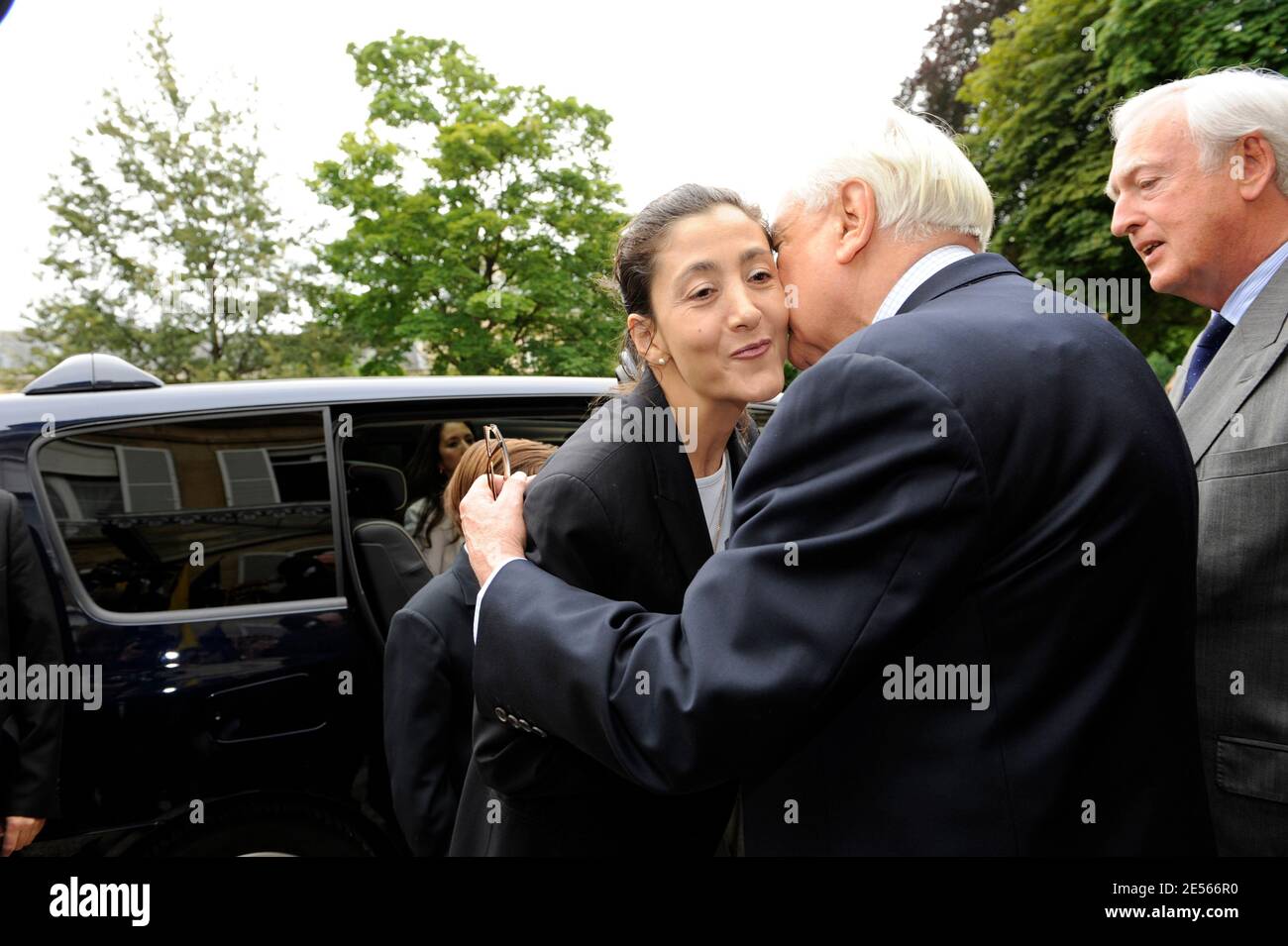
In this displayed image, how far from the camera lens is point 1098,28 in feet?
41.4

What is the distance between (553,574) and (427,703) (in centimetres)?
102

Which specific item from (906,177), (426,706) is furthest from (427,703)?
(906,177)

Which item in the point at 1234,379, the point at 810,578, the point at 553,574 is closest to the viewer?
the point at 810,578

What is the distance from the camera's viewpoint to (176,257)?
73.5 ft

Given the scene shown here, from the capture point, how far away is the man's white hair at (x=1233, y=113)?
2.24 meters

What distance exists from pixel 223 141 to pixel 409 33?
508 cm

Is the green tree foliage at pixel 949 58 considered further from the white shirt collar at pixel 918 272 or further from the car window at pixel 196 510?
the white shirt collar at pixel 918 272

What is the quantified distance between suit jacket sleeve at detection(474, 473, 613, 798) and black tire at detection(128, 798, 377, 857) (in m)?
1.23

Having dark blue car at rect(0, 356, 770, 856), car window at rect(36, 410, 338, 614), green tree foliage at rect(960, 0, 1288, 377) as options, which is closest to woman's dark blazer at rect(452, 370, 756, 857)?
dark blue car at rect(0, 356, 770, 856)

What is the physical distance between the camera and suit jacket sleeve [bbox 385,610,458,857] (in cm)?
260

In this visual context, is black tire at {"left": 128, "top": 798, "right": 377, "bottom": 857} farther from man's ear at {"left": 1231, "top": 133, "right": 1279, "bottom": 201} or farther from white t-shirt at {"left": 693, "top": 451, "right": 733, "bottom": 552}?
man's ear at {"left": 1231, "top": 133, "right": 1279, "bottom": 201}

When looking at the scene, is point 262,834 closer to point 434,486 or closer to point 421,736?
point 421,736

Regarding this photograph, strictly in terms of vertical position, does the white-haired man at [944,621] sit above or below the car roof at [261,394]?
below

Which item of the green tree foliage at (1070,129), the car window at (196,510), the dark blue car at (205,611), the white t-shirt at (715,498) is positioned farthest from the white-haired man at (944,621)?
the green tree foliage at (1070,129)
